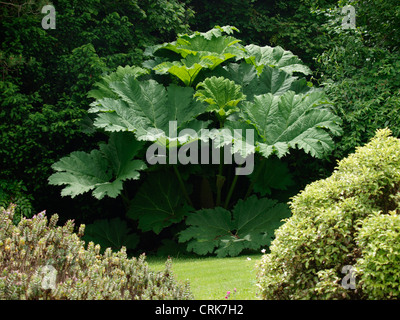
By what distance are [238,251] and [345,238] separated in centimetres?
220

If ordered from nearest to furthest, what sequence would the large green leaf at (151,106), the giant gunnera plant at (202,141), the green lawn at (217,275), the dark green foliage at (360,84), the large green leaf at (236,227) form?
the green lawn at (217,275)
the large green leaf at (236,227)
the giant gunnera plant at (202,141)
the large green leaf at (151,106)
the dark green foliage at (360,84)

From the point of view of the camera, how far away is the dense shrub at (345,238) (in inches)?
94.7

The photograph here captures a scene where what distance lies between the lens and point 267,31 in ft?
29.0

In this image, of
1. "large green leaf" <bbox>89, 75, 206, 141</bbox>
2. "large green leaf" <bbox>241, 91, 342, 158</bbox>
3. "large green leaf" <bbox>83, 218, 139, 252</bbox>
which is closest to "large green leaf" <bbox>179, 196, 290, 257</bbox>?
"large green leaf" <bbox>241, 91, 342, 158</bbox>

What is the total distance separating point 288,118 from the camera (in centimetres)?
545

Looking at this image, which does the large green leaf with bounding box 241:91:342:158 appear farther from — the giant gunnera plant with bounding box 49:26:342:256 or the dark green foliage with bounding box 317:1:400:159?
the dark green foliage with bounding box 317:1:400:159

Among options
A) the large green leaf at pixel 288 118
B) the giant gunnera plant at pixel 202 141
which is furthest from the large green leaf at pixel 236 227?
the large green leaf at pixel 288 118

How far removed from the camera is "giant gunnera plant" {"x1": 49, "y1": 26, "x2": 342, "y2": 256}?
505 centimetres

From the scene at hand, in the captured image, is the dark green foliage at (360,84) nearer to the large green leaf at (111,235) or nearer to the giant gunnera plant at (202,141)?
the giant gunnera plant at (202,141)

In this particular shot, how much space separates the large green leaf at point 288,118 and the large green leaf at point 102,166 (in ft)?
4.70

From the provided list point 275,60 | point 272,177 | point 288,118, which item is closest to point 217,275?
point 272,177

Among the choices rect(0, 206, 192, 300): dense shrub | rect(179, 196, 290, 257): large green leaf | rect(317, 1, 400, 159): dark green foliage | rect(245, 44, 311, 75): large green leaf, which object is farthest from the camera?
rect(245, 44, 311, 75): large green leaf

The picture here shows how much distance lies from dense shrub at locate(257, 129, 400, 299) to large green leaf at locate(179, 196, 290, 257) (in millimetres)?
1921
